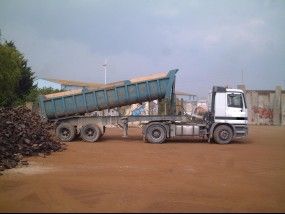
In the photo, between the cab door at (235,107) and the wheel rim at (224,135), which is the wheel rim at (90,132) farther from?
the cab door at (235,107)

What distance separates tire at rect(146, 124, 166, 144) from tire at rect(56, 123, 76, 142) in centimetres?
397

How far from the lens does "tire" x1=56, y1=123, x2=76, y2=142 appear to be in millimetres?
21094

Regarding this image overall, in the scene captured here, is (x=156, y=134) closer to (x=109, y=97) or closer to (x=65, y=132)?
(x=109, y=97)

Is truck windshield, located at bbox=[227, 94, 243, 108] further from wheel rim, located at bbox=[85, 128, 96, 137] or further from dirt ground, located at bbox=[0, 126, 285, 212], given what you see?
wheel rim, located at bbox=[85, 128, 96, 137]

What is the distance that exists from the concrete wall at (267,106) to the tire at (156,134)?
861 inches

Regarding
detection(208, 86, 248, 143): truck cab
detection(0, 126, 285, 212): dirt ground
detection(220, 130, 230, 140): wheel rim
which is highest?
detection(208, 86, 248, 143): truck cab

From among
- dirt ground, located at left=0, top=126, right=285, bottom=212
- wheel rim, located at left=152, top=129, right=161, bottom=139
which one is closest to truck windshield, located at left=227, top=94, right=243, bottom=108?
wheel rim, located at left=152, top=129, right=161, bottom=139

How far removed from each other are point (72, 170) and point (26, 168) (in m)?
1.46

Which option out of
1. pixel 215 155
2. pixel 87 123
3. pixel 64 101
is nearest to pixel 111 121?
pixel 87 123

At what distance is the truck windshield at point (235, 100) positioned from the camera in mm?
20125

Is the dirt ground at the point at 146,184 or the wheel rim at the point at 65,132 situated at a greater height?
the wheel rim at the point at 65,132

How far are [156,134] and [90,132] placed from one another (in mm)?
3513

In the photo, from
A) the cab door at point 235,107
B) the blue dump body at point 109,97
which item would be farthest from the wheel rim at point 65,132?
the cab door at point 235,107

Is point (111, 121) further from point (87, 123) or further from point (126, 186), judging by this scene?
point (126, 186)
